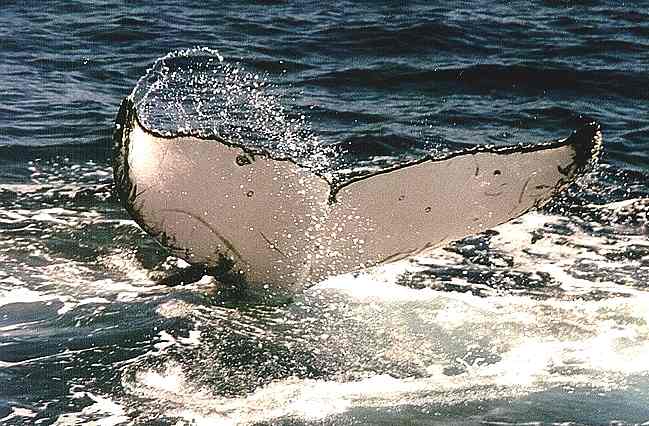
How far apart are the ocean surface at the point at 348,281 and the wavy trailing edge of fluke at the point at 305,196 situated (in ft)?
1.28

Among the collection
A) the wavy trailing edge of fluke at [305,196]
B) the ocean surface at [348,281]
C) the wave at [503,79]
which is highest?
the wavy trailing edge of fluke at [305,196]

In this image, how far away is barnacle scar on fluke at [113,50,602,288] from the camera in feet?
18.6

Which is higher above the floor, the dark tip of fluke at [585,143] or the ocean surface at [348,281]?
the dark tip of fluke at [585,143]

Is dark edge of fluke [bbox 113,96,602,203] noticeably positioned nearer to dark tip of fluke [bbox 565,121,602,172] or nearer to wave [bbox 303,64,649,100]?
dark tip of fluke [bbox 565,121,602,172]

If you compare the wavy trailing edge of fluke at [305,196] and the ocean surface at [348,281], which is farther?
the wavy trailing edge of fluke at [305,196]

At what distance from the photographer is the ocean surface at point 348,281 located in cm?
509

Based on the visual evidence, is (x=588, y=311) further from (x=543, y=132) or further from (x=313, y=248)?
(x=543, y=132)

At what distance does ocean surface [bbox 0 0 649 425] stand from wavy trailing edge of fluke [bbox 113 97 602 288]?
39cm

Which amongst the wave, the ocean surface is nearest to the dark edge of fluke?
the ocean surface

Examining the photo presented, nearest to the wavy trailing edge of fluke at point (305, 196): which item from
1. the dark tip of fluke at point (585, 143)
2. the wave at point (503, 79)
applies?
the dark tip of fluke at point (585, 143)

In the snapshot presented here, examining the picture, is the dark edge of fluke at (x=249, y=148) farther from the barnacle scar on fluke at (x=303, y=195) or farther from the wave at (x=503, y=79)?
the wave at (x=503, y=79)

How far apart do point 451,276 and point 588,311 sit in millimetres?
951

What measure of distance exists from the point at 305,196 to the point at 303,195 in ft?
0.04

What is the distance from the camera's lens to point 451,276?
22.7 feet
